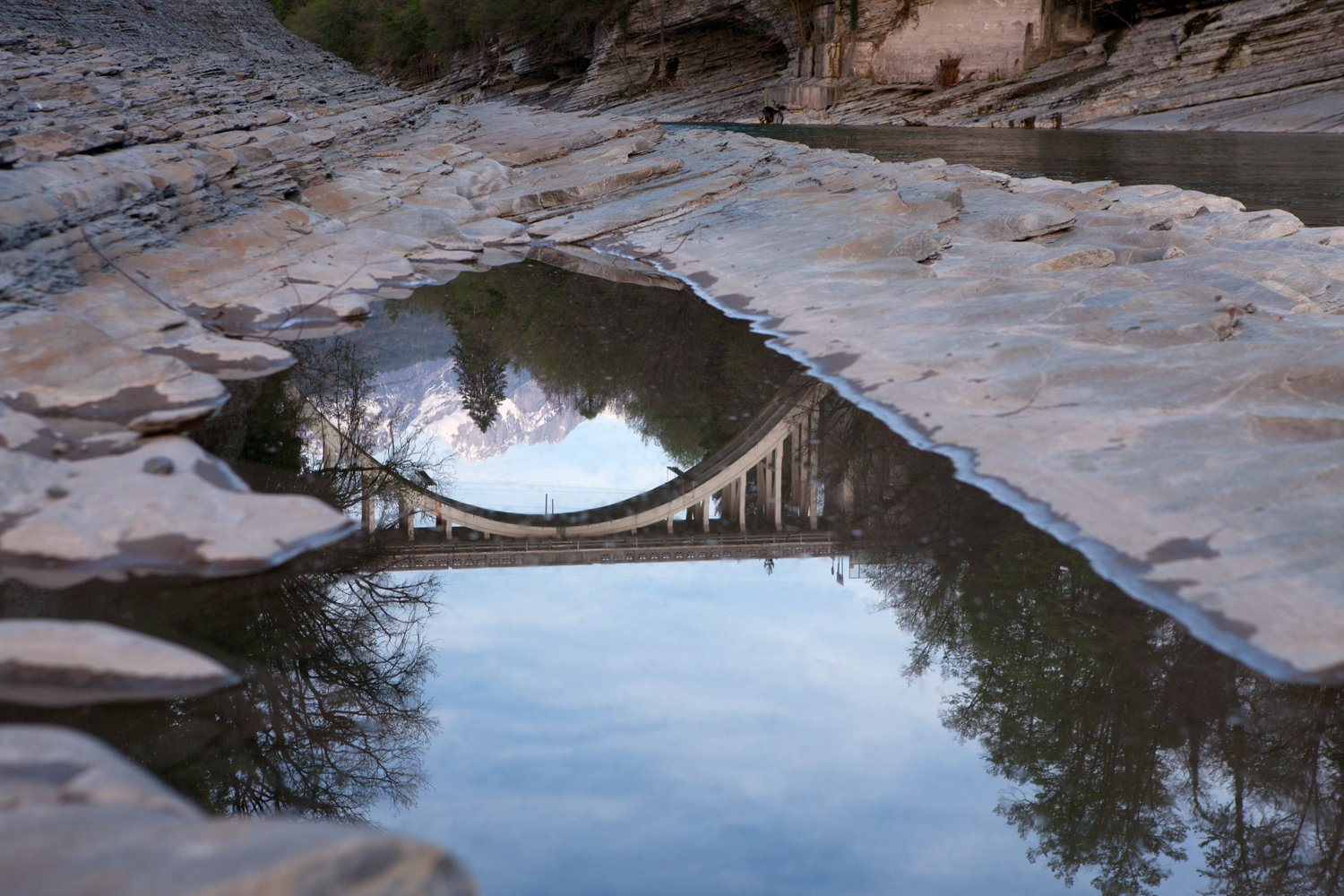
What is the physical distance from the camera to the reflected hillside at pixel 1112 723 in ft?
9.54

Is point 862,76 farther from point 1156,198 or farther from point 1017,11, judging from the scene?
point 1156,198

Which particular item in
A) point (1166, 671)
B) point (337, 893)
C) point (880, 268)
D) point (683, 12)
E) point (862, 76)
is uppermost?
point (683, 12)

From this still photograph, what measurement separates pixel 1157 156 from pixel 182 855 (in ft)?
89.6

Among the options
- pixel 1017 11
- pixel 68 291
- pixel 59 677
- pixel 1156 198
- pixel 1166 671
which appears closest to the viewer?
pixel 59 677

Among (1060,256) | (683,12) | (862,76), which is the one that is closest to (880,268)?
(1060,256)

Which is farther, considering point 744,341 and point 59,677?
point 744,341

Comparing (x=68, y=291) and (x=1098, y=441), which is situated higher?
(x=68, y=291)

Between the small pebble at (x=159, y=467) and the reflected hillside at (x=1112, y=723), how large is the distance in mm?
3074

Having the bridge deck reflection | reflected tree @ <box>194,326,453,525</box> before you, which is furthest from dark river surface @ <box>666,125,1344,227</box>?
reflected tree @ <box>194,326,453,525</box>

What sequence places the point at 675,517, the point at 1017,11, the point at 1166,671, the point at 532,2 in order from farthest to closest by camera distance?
the point at 532,2, the point at 1017,11, the point at 675,517, the point at 1166,671

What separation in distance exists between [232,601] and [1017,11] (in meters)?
49.2

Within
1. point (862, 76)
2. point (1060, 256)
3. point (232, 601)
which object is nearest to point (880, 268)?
point (1060, 256)

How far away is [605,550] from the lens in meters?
5.09

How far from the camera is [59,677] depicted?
299cm
